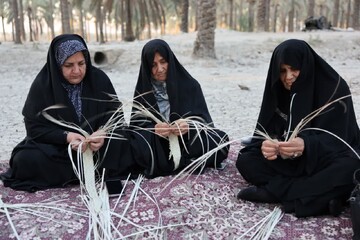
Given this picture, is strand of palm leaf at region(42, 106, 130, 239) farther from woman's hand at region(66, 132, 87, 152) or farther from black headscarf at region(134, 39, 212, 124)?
black headscarf at region(134, 39, 212, 124)

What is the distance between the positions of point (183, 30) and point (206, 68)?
757 centimetres

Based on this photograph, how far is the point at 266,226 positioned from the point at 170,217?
1.51ft

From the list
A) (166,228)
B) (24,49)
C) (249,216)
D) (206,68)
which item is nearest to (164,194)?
(166,228)

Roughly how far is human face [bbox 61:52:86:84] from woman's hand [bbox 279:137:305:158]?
48.0 inches

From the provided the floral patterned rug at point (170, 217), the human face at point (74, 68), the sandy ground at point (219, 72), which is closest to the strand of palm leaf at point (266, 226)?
the floral patterned rug at point (170, 217)

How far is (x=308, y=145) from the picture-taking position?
2156 mm

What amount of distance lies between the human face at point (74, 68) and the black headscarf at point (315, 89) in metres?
1.09

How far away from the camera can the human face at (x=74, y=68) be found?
252cm

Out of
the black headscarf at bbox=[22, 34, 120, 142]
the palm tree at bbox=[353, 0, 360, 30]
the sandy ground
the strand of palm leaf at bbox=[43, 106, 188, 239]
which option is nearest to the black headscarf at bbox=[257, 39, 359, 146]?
the strand of palm leaf at bbox=[43, 106, 188, 239]

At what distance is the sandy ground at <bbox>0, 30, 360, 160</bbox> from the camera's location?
502 cm

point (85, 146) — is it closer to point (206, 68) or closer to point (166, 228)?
point (166, 228)

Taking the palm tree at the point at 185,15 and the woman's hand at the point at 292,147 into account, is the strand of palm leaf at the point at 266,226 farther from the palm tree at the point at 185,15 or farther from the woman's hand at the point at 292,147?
the palm tree at the point at 185,15

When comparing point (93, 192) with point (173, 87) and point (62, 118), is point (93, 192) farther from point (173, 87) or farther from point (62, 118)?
point (173, 87)

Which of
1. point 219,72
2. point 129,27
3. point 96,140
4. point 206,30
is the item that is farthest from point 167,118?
point 129,27
